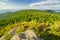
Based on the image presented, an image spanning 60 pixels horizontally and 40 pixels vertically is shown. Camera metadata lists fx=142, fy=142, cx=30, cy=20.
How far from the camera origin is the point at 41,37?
82.5 feet

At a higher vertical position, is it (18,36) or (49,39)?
(18,36)

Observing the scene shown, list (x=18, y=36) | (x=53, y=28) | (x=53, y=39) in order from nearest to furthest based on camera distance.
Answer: (x=18, y=36) → (x=53, y=39) → (x=53, y=28)

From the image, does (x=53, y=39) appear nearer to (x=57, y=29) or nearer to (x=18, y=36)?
(x=57, y=29)

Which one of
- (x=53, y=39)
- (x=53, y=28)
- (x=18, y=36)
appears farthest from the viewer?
(x=53, y=28)

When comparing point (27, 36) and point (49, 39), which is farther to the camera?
point (49, 39)

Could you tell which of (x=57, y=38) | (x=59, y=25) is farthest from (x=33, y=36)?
(x=59, y=25)

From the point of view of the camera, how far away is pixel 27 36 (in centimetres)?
2284

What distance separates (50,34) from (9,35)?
731 centimetres

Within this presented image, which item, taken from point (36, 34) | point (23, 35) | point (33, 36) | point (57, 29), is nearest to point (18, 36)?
point (23, 35)

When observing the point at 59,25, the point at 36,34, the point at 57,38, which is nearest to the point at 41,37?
the point at 36,34

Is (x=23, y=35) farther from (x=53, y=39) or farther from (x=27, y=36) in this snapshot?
(x=53, y=39)

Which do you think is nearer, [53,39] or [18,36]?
[18,36]

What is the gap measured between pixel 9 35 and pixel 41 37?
18.8ft

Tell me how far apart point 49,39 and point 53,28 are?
2485mm
